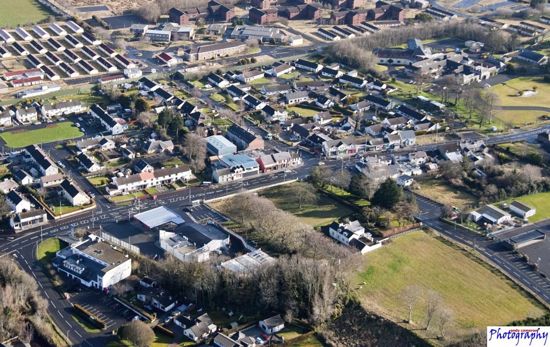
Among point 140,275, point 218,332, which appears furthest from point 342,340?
point 140,275

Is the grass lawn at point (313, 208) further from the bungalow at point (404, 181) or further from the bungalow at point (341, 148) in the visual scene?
the bungalow at point (341, 148)

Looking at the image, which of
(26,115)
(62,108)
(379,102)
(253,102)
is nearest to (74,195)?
(26,115)

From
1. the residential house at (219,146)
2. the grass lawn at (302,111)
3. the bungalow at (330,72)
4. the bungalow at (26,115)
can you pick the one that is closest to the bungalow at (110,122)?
the bungalow at (26,115)

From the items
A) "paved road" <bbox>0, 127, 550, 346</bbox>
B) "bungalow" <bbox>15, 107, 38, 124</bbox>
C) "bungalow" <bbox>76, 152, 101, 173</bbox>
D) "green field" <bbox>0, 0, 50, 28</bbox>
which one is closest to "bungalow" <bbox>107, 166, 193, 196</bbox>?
"paved road" <bbox>0, 127, 550, 346</bbox>

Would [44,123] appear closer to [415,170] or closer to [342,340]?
[415,170]

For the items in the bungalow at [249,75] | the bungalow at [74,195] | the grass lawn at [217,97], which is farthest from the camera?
the bungalow at [249,75]

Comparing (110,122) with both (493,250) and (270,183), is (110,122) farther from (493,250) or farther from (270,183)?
(493,250)
